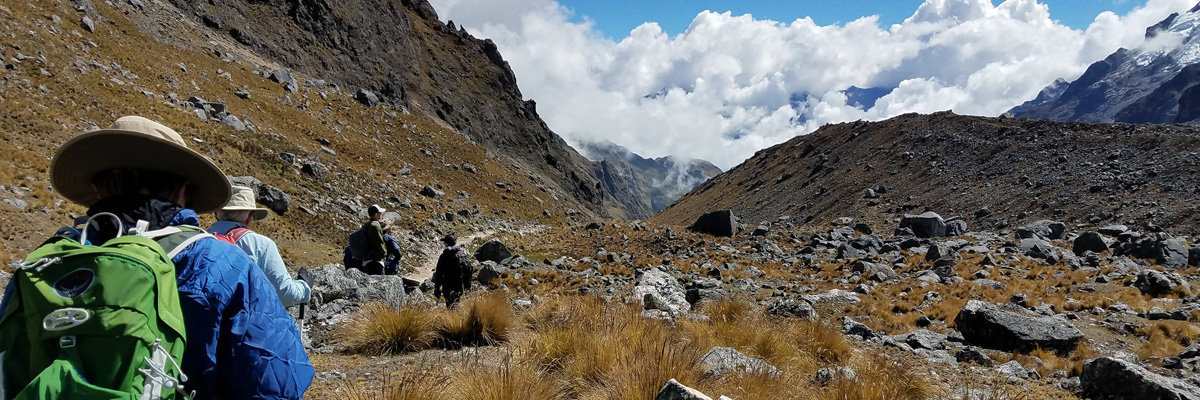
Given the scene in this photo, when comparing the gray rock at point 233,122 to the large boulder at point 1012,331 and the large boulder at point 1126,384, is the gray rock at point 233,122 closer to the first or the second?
the large boulder at point 1012,331

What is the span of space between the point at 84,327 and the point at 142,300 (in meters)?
0.13

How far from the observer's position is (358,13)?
71.0 metres

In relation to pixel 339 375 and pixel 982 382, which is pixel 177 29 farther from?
pixel 982 382

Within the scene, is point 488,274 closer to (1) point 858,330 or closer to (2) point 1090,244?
(1) point 858,330

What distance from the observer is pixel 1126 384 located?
573 cm

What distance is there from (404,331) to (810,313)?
24.0 ft

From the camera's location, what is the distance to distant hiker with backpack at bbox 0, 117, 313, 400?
139 centimetres

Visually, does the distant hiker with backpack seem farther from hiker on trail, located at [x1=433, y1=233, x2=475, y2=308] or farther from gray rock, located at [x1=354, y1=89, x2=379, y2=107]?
gray rock, located at [x1=354, y1=89, x2=379, y2=107]

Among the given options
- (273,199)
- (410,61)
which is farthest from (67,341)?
(410,61)

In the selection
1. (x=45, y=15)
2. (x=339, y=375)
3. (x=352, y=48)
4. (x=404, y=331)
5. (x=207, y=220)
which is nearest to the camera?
(x=339, y=375)

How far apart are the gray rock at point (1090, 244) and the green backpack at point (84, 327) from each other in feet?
89.8

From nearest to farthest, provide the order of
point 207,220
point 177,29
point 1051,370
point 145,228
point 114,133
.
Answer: point 145,228 < point 114,133 < point 1051,370 < point 207,220 < point 177,29

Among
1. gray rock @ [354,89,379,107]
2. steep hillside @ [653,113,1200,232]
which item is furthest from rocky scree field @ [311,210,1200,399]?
gray rock @ [354,89,379,107]

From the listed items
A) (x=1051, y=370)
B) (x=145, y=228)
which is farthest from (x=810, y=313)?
(x=145, y=228)
